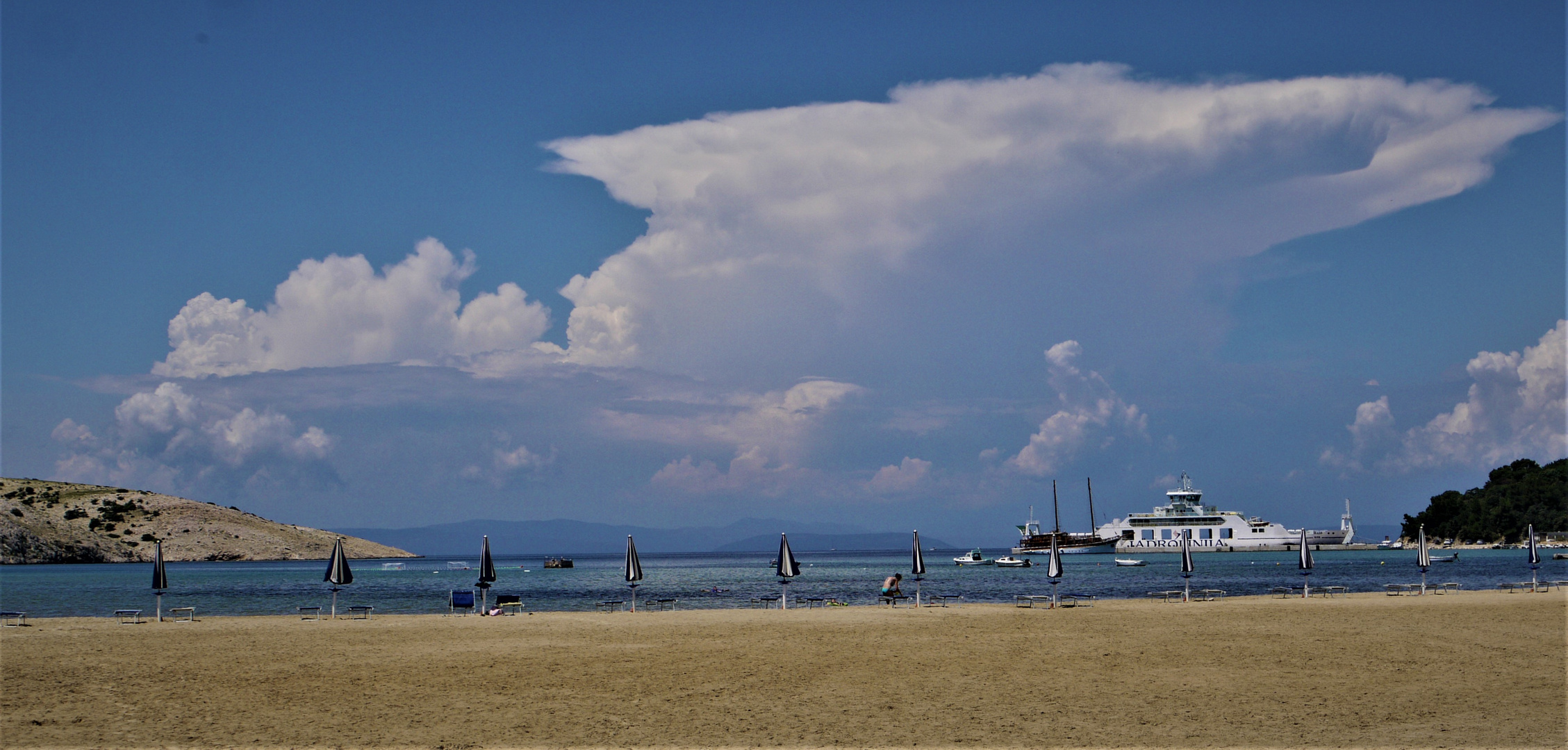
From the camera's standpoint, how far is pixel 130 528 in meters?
153

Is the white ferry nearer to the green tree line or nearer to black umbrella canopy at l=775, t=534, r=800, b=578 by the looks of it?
the green tree line

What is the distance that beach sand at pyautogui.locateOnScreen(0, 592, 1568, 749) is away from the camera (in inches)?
Answer: 477

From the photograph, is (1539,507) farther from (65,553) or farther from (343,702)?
(65,553)

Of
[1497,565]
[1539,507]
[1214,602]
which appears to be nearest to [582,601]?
[1214,602]

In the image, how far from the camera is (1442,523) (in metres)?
152

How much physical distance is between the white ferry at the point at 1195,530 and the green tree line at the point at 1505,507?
22254 mm

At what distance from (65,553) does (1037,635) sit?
151 metres

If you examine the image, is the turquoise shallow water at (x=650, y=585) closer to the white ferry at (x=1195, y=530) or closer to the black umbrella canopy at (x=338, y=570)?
the black umbrella canopy at (x=338, y=570)

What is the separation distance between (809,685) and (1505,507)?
539 feet

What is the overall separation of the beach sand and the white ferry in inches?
4839

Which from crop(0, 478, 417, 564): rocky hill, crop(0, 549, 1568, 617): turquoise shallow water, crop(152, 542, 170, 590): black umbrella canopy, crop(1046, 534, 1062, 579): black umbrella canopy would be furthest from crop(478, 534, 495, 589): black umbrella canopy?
crop(0, 478, 417, 564): rocky hill

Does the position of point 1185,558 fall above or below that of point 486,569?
below

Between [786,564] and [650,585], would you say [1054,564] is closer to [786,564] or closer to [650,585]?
[786,564]

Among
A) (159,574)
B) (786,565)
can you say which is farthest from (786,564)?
(159,574)
